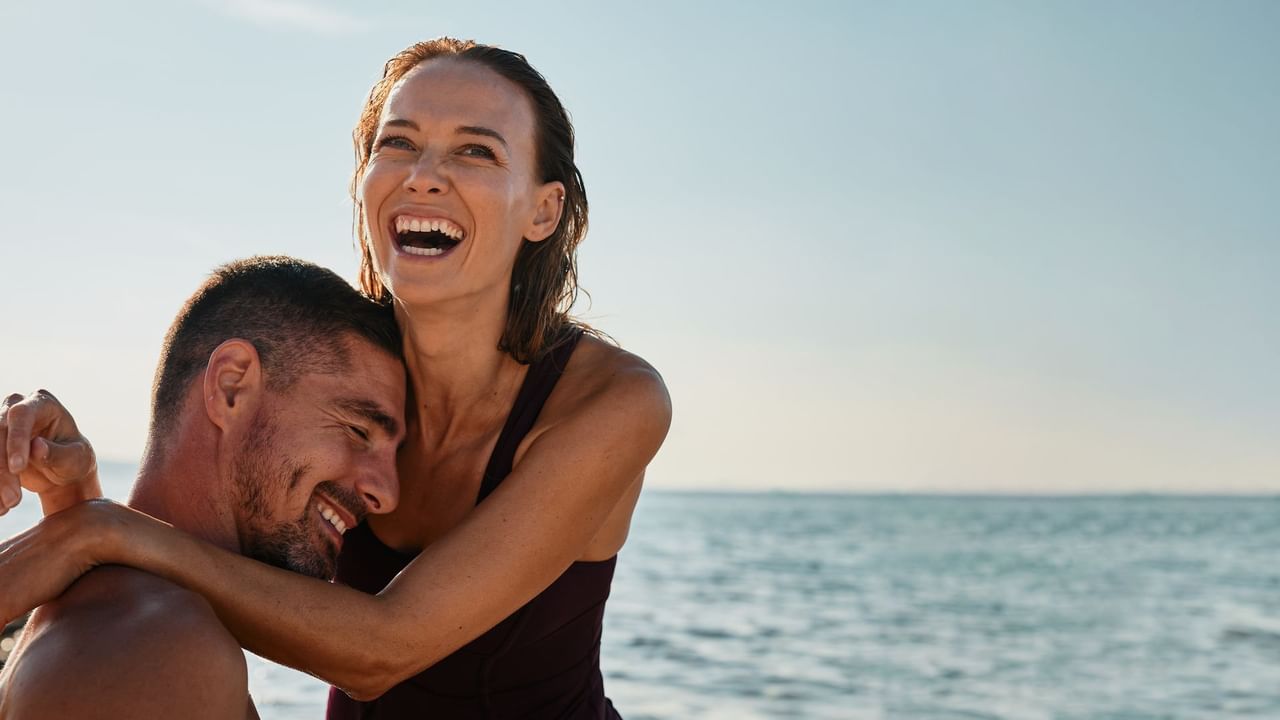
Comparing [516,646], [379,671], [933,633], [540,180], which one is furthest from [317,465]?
[933,633]

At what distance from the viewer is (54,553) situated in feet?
6.64

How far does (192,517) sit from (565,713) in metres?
1.11

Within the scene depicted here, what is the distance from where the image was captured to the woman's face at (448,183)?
9.41ft

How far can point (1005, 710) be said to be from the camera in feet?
32.5

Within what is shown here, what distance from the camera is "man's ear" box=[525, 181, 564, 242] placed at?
10.4ft

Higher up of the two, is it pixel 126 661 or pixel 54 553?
pixel 54 553

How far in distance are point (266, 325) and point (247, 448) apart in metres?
0.26

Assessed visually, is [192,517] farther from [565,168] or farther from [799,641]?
[799,641]

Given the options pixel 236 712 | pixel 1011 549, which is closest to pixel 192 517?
pixel 236 712

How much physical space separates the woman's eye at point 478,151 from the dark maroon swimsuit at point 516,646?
0.50m

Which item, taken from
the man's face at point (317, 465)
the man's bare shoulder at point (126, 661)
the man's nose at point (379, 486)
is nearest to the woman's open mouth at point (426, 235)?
the man's face at point (317, 465)

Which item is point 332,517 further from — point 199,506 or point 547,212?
point 547,212

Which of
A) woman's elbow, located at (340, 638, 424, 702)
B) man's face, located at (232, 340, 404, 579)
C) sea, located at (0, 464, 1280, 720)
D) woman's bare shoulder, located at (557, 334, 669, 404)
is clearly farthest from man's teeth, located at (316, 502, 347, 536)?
sea, located at (0, 464, 1280, 720)

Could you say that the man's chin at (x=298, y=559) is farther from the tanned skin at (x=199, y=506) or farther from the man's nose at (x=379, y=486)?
the man's nose at (x=379, y=486)
